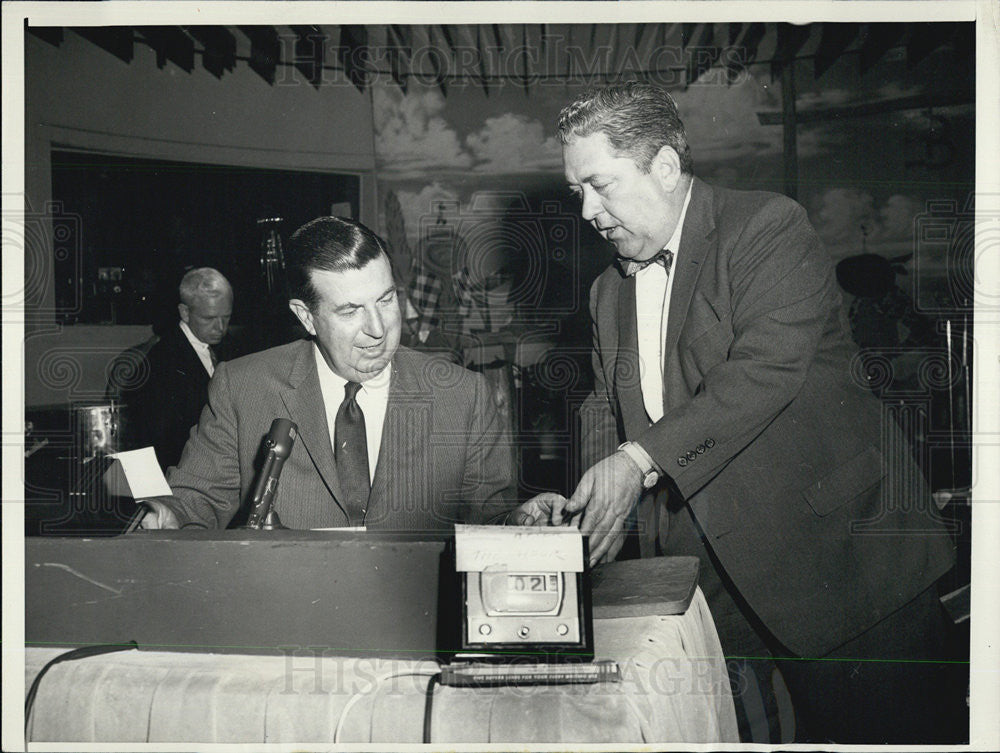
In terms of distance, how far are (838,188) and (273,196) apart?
1.20m

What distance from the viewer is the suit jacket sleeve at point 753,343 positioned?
67.9 inches

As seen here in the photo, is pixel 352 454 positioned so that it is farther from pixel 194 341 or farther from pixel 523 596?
pixel 523 596

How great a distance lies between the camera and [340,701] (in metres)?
1.45

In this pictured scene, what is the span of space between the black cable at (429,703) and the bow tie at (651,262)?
0.91 metres

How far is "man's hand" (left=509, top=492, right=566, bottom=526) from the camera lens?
180 cm

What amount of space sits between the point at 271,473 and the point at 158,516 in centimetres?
25

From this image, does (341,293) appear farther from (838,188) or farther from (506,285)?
(838,188)

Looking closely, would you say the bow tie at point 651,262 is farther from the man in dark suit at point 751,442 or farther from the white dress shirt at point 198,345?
the white dress shirt at point 198,345

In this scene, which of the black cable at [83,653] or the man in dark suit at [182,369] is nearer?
the black cable at [83,653]

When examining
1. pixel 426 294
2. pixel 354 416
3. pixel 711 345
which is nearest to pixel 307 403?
pixel 354 416

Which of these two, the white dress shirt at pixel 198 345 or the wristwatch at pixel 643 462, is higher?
the white dress shirt at pixel 198 345

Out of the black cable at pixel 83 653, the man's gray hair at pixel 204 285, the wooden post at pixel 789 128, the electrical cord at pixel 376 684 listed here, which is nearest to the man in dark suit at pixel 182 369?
the man's gray hair at pixel 204 285

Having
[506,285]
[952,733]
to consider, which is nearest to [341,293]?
[506,285]

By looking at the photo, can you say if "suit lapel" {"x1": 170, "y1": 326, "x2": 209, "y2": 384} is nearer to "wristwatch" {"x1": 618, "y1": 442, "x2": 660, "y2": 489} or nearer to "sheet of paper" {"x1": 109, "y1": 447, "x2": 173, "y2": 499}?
"sheet of paper" {"x1": 109, "y1": 447, "x2": 173, "y2": 499}
